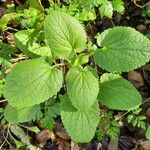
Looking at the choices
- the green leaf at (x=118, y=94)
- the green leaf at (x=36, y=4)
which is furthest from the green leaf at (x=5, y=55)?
the green leaf at (x=118, y=94)

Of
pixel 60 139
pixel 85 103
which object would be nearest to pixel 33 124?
pixel 60 139

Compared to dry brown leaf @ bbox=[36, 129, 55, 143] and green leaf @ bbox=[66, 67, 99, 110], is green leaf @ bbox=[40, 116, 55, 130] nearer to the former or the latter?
dry brown leaf @ bbox=[36, 129, 55, 143]

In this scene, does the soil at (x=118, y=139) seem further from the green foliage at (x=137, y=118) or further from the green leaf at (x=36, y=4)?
the green leaf at (x=36, y=4)

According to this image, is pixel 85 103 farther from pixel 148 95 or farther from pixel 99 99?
pixel 148 95

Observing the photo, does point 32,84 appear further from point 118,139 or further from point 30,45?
point 118,139

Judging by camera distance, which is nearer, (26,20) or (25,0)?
(26,20)

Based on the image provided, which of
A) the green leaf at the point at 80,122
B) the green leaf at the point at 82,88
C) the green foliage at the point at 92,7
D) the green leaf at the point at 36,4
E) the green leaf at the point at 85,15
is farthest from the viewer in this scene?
the green leaf at the point at 36,4

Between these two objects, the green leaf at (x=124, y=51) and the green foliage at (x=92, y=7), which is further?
the green foliage at (x=92, y=7)
